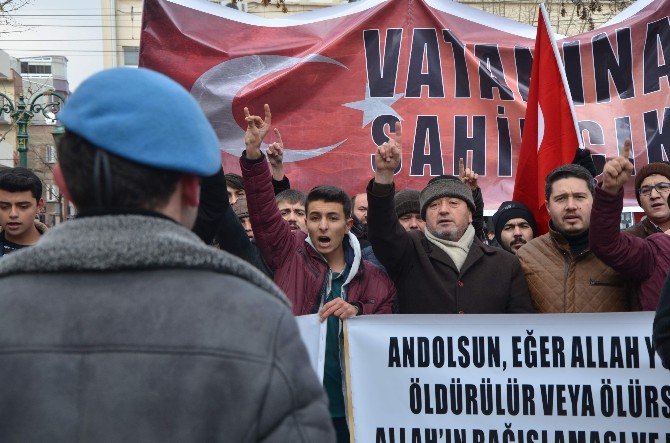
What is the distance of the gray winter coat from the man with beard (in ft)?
14.1

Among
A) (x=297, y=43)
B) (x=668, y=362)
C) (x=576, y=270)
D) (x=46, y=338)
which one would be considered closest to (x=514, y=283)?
(x=576, y=270)

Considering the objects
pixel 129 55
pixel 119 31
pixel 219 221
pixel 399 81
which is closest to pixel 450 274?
pixel 219 221

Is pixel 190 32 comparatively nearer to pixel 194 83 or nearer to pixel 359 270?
pixel 194 83

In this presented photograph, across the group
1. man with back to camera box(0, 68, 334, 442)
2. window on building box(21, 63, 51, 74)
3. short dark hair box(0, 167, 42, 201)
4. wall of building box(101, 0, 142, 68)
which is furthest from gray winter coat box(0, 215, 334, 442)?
window on building box(21, 63, 51, 74)

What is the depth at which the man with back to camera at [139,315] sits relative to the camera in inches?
57.4

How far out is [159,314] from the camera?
4.83 feet

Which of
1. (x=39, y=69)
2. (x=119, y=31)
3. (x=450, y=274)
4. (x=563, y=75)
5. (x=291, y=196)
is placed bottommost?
(x=450, y=274)

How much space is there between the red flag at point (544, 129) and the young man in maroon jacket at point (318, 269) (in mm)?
1576

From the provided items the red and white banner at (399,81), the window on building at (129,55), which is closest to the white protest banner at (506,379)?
the red and white banner at (399,81)

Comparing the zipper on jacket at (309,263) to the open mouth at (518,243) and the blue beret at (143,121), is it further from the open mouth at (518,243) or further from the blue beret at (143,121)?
the blue beret at (143,121)

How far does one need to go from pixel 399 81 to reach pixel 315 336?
2.63 metres

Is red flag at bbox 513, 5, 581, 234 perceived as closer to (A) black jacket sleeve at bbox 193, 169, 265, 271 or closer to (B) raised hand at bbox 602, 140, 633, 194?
(B) raised hand at bbox 602, 140, 633, 194

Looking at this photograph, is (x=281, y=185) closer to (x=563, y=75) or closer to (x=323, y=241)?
(x=323, y=241)

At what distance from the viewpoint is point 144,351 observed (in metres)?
Answer: 1.46
